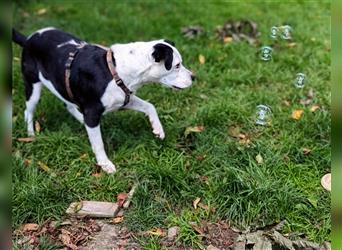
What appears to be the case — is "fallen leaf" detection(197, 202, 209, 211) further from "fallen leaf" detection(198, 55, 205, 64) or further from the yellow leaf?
the yellow leaf

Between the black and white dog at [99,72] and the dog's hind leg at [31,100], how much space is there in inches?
4.3

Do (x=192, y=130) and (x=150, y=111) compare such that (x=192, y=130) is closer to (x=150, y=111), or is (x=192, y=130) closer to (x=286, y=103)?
(x=150, y=111)

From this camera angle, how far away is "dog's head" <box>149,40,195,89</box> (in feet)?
11.5

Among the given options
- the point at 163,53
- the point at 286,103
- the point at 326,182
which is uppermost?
the point at 163,53

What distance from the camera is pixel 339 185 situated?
4.64 feet

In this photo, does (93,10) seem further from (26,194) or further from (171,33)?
(26,194)

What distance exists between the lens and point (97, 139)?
3793 mm

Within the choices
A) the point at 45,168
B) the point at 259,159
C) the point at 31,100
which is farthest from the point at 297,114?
the point at 31,100

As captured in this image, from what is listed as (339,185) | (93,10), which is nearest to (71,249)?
(339,185)

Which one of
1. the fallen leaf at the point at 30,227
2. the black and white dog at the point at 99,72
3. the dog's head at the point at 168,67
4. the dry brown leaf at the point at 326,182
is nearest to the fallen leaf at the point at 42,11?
the black and white dog at the point at 99,72

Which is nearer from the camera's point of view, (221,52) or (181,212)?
(181,212)

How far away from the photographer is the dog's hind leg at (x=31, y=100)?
4.16 metres

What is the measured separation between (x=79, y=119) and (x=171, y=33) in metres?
2.06

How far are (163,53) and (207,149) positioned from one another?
2.75ft
